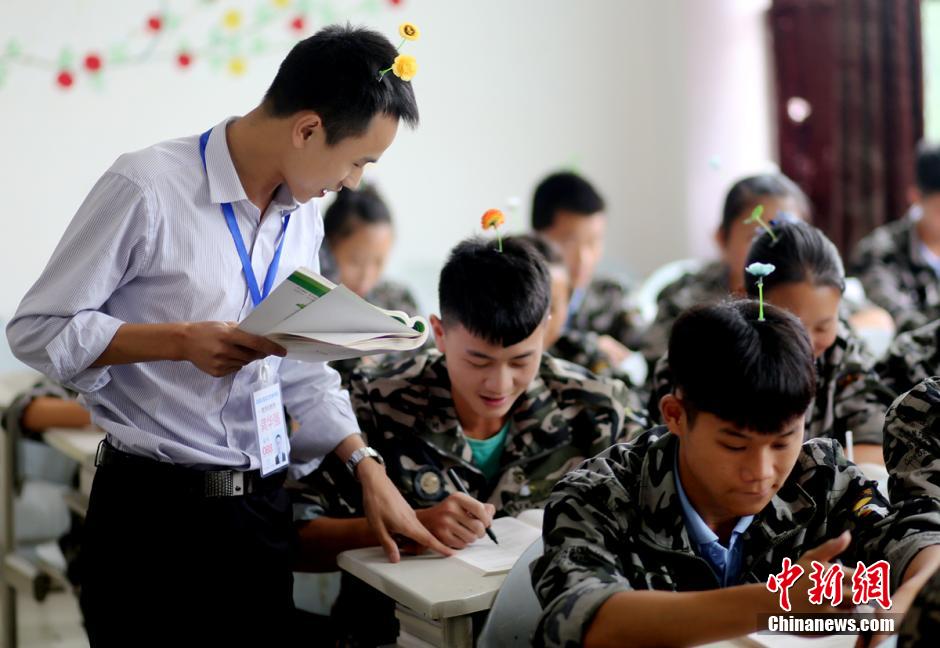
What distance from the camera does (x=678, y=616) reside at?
1.24 metres

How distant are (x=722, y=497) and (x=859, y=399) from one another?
1011 mm

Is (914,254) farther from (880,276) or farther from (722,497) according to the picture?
(722,497)

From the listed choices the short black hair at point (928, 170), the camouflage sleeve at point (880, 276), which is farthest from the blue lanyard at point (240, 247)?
the short black hair at point (928, 170)

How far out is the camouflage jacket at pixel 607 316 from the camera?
3.95 metres

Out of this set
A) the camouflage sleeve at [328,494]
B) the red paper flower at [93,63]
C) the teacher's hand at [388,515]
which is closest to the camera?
the teacher's hand at [388,515]

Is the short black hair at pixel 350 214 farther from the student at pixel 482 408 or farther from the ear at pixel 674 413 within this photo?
the ear at pixel 674 413

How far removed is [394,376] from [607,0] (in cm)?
329

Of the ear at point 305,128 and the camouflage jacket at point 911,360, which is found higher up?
the ear at point 305,128

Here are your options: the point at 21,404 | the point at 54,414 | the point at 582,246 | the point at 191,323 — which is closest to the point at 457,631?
the point at 191,323

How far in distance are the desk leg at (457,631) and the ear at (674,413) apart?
0.39m

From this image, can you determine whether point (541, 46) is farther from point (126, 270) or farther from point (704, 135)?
point (126, 270)

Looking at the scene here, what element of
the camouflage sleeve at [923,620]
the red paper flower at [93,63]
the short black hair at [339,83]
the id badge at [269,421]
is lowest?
the camouflage sleeve at [923,620]

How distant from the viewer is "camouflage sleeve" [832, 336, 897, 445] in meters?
2.31
